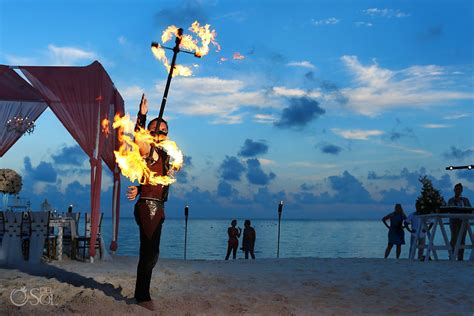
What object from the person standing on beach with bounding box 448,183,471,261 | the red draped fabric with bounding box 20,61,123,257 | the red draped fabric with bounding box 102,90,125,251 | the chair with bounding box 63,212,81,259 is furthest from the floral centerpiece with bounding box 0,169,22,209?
the person standing on beach with bounding box 448,183,471,261

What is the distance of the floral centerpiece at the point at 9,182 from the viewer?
657 inches

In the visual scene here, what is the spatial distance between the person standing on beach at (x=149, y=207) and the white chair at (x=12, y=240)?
6.47 m

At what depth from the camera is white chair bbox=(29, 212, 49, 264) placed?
12992mm

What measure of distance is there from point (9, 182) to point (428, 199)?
11.8 metres

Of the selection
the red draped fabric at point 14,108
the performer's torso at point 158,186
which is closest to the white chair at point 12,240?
the red draped fabric at point 14,108

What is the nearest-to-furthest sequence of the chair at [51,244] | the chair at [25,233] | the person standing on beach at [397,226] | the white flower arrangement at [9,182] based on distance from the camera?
the chair at [25,233] → the chair at [51,244] → the person standing on beach at [397,226] → the white flower arrangement at [9,182]

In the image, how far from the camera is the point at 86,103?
1275cm

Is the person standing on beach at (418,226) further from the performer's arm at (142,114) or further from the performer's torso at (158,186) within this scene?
the performer's arm at (142,114)

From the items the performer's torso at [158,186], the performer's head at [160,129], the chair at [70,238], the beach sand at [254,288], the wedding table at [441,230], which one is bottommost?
the beach sand at [254,288]

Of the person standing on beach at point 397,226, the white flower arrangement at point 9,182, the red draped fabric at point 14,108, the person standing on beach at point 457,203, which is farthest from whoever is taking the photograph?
the white flower arrangement at point 9,182

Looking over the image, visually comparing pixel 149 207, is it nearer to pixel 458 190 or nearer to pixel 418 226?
pixel 418 226

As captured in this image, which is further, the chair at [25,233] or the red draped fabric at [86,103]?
the chair at [25,233]

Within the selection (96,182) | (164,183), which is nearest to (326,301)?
(164,183)

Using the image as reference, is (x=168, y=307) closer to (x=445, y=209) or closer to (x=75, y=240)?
(x=75, y=240)
